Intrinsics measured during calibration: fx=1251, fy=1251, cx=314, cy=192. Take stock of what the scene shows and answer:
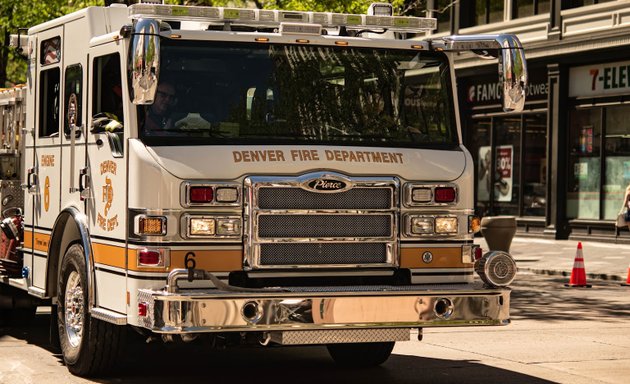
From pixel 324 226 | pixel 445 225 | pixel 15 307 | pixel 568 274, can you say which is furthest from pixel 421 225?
pixel 568 274

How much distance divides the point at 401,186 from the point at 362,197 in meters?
0.33

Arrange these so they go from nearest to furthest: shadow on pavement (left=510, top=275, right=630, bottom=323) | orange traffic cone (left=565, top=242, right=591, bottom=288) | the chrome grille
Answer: the chrome grille → shadow on pavement (left=510, top=275, right=630, bottom=323) → orange traffic cone (left=565, top=242, right=591, bottom=288)

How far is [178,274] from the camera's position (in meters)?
7.92

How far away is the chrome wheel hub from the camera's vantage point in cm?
930

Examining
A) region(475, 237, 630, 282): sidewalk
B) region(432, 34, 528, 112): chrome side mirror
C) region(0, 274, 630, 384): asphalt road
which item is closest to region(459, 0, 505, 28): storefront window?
region(475, 237, 630, 282): sidewalk

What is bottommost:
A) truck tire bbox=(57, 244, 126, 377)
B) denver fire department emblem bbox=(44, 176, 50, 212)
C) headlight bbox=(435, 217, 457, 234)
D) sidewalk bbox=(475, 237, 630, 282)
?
sidewalk bbox=(475, 237, 630, 282)

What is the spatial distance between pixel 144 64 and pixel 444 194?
95.4 inches

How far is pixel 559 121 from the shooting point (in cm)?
3041

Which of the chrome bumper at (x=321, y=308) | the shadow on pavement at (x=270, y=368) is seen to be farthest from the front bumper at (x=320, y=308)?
the shadow on pavement at (x=270, y=368)

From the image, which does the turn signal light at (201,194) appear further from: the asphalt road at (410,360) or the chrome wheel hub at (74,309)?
the asphalt road at (410,360)

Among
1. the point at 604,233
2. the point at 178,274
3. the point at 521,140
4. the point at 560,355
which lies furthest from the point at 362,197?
the point at 521,140

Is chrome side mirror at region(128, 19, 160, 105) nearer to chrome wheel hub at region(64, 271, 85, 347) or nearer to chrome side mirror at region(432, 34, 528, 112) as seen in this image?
chrome wheel hub at region(64, 271, 85, 347)

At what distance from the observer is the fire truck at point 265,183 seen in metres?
8.22

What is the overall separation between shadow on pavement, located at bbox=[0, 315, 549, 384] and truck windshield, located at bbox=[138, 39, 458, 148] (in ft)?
5.38
